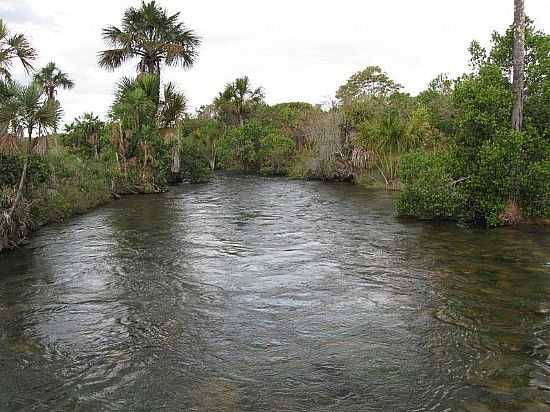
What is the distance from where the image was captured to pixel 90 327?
704 cm

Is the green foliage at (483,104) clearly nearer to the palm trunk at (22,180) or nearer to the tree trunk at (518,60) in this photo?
the tree trunk at (518,60)

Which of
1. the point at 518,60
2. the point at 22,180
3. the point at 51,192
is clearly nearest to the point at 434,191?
the point at 518,60

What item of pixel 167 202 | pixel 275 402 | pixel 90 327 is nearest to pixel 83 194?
pixel 167 202

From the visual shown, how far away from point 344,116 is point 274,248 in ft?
67.3

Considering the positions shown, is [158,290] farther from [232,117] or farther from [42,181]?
[232,117]

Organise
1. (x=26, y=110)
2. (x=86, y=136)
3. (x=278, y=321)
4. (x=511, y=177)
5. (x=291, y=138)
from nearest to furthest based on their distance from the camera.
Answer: (x=278, y=321)
(x=26, y=110)
(x=511, y=177)
(x=86, y=136)
(x=291, y=138)

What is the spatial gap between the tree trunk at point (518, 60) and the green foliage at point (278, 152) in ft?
84.2

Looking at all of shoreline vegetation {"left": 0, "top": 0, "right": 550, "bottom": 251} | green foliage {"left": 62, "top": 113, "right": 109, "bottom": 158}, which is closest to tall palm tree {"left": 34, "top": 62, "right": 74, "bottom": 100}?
shoreline vegetation {"left": 0, "top": 0, "right": 550, "bottom": 251}

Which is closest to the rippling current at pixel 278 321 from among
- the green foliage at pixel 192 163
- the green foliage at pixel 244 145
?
the green foliage at pixel 192 163

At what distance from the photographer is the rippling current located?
5.14 m

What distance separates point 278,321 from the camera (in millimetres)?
7152

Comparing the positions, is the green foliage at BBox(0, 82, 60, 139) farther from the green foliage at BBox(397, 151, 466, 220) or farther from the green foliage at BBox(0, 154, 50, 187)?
the green foliage at BBox(397, 151, 466, 220)

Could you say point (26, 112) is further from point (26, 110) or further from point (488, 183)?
point (488, 183)

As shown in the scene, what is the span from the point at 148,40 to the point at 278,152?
13.2 meters
